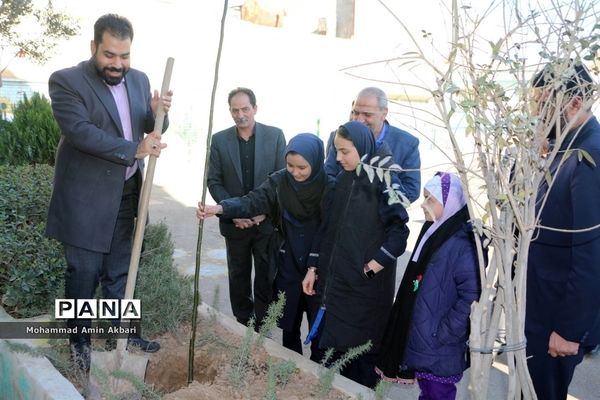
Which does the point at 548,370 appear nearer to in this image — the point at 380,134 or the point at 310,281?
the point at 310,281

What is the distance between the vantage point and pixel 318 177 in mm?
3434

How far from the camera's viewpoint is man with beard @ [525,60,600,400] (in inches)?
90.6

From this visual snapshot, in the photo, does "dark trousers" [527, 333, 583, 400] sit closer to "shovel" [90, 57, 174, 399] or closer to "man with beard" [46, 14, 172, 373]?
"shovel" [90, 57, 174, 399]

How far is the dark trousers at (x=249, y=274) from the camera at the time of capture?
3.94 metres

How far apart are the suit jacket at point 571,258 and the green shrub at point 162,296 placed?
198 cm

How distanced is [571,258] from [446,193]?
0.58 meters

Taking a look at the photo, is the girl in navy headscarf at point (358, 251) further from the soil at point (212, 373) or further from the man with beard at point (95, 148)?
the man with beard at point (95, 148)

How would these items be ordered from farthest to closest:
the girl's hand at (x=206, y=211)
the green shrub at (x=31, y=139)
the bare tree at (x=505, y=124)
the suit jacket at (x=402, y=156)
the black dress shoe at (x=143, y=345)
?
1. the green shrub at (x=31, y=139)
2. the suit jacket at (x=402, y=156)
3. the black dress shoe at (x=143, y=345)
4. the girl's hand at (x=206, y=211)
5. the bare tree at (x=505, y=124)

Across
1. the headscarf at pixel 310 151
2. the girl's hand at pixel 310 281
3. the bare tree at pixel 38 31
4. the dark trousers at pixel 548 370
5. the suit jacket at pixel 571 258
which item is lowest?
the dark trousers at pixel 548 370

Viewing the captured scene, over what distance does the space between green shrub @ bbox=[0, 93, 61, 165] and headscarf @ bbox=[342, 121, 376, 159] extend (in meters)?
4.00

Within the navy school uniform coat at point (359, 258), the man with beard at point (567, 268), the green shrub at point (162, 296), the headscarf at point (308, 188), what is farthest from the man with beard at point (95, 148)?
the man with beard at point (567, 268)

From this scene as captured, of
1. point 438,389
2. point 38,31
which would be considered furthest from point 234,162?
point 38,31

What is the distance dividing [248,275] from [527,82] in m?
2.80

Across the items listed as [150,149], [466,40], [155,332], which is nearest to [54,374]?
[155,332]
